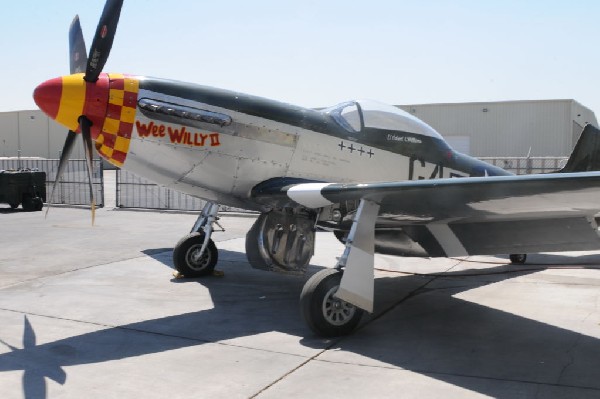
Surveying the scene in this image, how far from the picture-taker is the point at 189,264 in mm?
8078

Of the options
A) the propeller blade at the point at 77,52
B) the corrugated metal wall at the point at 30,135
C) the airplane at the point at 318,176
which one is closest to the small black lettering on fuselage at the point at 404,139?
the airplane at the point at 318,176

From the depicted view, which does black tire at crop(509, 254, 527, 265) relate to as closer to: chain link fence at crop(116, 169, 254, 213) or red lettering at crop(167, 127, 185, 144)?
red lettering at crop(167, 127, 185, 144)

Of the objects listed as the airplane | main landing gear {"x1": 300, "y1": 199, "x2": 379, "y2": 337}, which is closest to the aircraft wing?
the airplane

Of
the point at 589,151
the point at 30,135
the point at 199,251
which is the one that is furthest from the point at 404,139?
the point at 30,135

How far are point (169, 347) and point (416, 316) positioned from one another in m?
2.66

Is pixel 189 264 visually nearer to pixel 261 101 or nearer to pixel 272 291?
pixel 272 291

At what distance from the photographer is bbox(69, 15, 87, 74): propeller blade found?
6.63 m

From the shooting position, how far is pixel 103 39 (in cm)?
565

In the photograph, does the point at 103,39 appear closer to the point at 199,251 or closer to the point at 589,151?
the point at 199,251

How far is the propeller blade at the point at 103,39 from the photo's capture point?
5.59 meters

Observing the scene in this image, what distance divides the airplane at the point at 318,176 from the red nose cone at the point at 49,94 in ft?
0.04

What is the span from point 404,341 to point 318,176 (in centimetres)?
229

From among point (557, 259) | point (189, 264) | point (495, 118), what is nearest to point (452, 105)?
point (495, 118)

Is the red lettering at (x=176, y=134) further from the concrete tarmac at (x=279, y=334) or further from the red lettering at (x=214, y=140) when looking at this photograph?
the concrete tarmac at (x=279, y=334)
